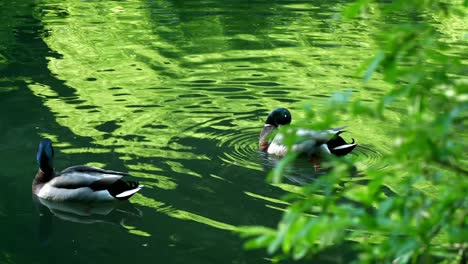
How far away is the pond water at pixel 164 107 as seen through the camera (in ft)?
27.7

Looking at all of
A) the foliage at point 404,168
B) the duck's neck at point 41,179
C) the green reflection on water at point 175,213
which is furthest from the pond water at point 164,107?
the foliage at point 404,168

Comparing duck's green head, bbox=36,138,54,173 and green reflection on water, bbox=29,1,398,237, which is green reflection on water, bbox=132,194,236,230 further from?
duck's green head, bbox=36,138,54,173

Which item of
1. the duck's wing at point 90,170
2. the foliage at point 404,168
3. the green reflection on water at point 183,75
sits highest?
the foliage at point 404,168

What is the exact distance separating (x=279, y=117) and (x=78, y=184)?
2.83 metres

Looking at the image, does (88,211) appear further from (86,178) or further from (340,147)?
(340,147)

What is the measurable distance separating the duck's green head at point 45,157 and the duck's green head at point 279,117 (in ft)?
A: 8.89

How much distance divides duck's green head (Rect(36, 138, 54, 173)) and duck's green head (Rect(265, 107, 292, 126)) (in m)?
2.71

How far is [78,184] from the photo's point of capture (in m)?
9.37

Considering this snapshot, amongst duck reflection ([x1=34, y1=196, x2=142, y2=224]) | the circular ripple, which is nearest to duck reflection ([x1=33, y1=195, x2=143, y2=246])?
duck reflection ([x1=34, y1=196, x2=142, y2=224])

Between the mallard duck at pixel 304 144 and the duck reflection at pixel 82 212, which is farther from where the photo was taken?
the mallard duck at pixel 304 144

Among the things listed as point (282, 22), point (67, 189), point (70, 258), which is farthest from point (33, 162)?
point (282, 22)

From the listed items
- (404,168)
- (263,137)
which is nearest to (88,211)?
(263,137)

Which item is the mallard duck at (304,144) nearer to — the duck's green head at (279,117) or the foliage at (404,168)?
the duck's green head at (279,117)

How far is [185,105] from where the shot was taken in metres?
12.2
